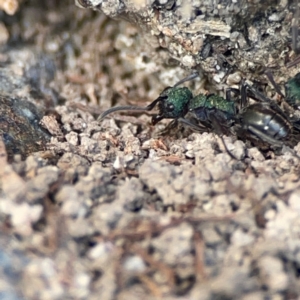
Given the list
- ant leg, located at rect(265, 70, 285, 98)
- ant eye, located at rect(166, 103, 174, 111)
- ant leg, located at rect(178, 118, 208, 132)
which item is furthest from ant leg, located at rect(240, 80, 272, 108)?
ant eye, located at rect(166, 103, 174, 111)

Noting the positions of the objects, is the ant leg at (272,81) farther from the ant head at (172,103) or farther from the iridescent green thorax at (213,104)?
the ant head at (172,103)

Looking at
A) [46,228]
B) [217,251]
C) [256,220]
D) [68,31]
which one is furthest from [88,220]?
[68,31]

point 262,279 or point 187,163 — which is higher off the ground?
point 187,163

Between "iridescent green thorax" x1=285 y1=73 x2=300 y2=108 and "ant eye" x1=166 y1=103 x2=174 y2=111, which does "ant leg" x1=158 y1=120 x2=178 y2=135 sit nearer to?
"ant eye" x1=166 y1=103 x2=174 y2=111

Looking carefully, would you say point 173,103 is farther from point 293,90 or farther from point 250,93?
point 293,90

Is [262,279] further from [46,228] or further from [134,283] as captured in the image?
[46,228]

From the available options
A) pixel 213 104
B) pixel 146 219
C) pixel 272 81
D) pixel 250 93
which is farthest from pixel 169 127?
pixel 146 219
